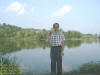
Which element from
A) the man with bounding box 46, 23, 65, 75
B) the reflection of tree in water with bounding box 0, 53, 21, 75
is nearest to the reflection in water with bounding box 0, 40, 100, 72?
the reflection of tree in water with bounding box 0, 53, 21, 75

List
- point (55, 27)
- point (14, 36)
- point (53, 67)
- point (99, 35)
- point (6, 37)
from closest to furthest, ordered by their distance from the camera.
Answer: point (55, 27)
point (53, 67)
point (6, 37)
point (14, 36)
point (99, 35)

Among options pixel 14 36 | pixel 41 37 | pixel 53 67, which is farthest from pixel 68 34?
pixel 53 67

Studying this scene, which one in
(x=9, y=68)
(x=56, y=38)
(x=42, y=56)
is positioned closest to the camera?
(x=56, y=38)

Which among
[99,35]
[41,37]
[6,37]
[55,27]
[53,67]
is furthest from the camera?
[99,35]

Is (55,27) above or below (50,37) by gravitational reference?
above

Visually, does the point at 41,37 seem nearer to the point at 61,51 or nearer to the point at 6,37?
the point at 6,37

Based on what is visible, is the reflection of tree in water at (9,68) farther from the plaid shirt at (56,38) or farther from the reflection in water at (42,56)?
the plaid shirt at (56,38)

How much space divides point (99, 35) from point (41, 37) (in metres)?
46.6

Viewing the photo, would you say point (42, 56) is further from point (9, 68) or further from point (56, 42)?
point (56, 42)

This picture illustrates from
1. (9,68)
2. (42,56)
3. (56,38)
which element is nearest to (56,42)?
(56,38)

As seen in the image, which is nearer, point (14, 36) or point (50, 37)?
point (50, 37)

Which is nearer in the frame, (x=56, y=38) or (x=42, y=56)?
(x=56, y=38)

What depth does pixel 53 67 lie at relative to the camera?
12.0ft

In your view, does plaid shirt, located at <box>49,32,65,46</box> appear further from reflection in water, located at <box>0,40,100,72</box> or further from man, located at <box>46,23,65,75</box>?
reflection in water, located at <box>0,40,100,72</box>
